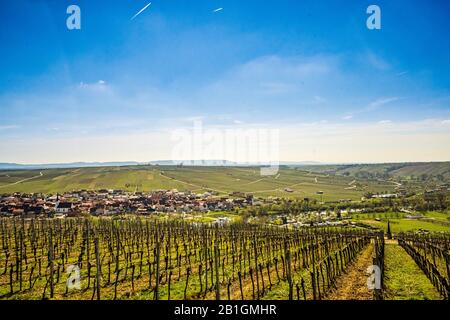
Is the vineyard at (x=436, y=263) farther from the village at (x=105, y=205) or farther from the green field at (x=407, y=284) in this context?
the village at (x=105, y=205)

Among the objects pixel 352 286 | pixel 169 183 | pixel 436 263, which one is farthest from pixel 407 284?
pixel 169 183

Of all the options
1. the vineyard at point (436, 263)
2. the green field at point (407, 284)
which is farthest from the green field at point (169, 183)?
the green field at point (407, 284)

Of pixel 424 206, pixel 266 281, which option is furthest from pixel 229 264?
pixel 424 206

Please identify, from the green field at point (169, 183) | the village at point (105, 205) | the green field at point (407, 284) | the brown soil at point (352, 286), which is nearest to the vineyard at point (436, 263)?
the green field at point (407, 284)

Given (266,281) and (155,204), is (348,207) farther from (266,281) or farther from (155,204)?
Result: (266,281)

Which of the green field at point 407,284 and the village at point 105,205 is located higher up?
the green field at point 407,284

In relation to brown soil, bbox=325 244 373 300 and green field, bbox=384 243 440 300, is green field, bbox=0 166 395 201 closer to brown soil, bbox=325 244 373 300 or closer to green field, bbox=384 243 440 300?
green field, bbox=384 243 440 300

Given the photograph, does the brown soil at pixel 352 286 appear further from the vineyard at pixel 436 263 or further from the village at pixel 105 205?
the village at pixel 105 205

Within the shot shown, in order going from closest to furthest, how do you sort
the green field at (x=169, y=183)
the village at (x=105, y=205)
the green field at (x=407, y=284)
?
the green field at (x=407, y=284), the village at (x=105, y=205), the green field at (x=169, y=183)

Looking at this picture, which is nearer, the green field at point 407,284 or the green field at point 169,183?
the green field at point 407,284

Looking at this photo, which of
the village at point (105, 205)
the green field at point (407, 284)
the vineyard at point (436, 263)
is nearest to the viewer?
the green field at point (407, 284)

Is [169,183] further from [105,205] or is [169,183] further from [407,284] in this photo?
[407,284]
